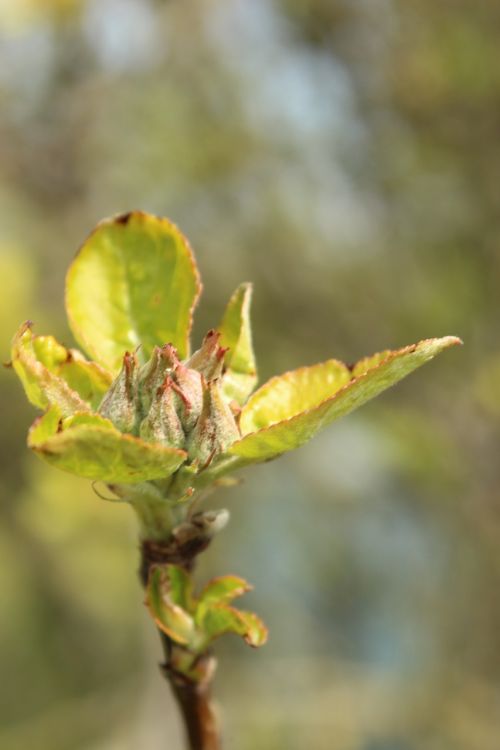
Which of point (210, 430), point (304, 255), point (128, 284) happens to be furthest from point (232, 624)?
point (304, 255)

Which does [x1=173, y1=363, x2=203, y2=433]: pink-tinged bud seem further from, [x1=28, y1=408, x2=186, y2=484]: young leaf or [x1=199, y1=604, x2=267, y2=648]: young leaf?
[x1=199, y1=604, x2=267, y2=648]: young leaf

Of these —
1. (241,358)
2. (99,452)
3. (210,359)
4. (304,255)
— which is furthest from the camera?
(304,255)

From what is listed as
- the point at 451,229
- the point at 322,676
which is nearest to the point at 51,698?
the point at 322,676

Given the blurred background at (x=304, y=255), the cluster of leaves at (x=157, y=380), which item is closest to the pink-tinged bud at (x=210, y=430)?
the cluster of leaves at (x=157, y=380)

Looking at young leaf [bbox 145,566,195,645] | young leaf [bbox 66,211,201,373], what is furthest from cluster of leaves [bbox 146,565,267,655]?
young leaf [bbox 66,211,201,373]

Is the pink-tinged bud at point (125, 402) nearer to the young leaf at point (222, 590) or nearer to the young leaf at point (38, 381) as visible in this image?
the young leaf at point (38, 381)

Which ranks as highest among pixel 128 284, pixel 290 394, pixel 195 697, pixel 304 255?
pixel 128 284

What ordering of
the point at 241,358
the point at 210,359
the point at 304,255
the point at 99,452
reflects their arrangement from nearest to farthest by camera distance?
the point at 99,452 → the point at 210,359 → the point at 241,358 → the point at 304,255

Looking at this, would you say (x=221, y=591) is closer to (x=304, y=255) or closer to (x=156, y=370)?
(x=156, y=370)
